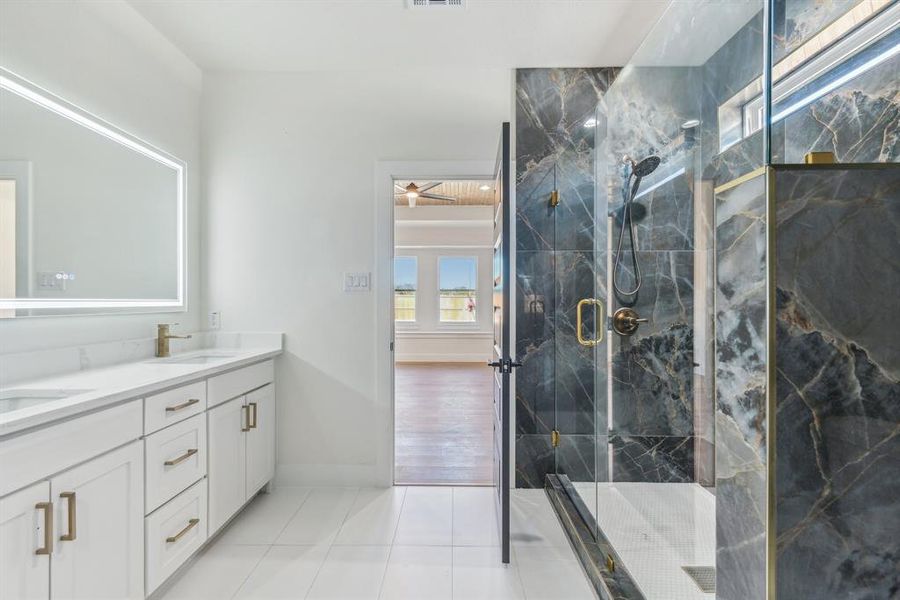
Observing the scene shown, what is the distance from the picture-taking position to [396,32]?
2.27m

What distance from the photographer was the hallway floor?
1758 millimetres

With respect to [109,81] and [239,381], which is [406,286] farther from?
[109,81]

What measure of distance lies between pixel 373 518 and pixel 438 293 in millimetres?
5632

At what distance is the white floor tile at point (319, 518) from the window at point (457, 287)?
5.28 m

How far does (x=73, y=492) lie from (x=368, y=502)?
1544 millimetres

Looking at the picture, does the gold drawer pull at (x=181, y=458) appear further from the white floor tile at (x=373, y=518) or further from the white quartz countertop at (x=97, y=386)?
the white floor tile at (x=373, y=518)

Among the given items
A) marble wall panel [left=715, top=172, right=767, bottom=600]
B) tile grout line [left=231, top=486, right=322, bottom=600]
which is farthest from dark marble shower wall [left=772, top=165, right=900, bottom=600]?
tile grout line [left=231, top=486, right=322, bottom=600]

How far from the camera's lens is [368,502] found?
8.27 ft

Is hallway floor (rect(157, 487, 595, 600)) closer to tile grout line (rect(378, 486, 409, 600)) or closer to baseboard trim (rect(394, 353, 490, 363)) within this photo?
tile grout line (rect(378, 486, 409, 600))

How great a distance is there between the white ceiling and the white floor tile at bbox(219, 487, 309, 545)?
2657mm

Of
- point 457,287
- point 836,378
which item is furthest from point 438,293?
point 836,378

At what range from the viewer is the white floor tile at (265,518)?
213 centimetres

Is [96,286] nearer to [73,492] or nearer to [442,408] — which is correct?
[73,492]

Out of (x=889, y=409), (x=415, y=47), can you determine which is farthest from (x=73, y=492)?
(x=415, y=47)
